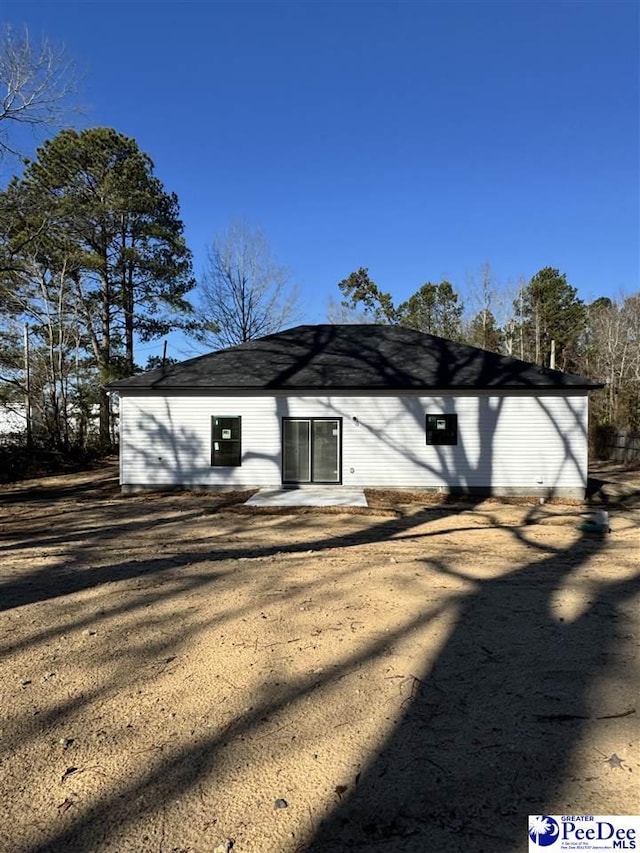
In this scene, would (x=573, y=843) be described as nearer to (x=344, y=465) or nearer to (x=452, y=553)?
(x=452, y=553)

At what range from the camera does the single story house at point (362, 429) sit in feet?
45.1

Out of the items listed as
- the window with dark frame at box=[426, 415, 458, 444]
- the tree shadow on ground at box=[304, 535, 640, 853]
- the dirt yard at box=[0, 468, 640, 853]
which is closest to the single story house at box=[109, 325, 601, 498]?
the window with dark frame at box=[426, 415, 458, 444]

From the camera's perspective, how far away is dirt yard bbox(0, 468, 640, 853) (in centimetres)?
206

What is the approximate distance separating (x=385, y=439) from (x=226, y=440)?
4168 mm

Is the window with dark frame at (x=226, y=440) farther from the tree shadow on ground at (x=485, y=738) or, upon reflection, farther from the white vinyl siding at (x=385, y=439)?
the tree shadow on ground at (x=485, y=738)

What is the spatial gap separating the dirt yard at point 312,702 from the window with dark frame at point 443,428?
7908 millimetres

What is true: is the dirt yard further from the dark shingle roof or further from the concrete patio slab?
the dark shingle roof

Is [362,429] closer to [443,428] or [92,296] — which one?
[443,428]

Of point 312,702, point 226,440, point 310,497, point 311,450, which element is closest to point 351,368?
point 311,450

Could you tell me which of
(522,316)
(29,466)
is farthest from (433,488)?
(522,316)

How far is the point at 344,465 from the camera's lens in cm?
1413

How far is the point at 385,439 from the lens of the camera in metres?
14.0

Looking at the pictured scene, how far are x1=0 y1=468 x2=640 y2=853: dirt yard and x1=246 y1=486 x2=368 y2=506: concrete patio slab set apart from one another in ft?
18.5

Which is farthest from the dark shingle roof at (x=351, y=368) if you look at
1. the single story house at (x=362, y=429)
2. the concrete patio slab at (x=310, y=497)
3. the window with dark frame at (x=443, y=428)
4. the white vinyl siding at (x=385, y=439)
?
the concrete patio slab at (x=310, y=497)
